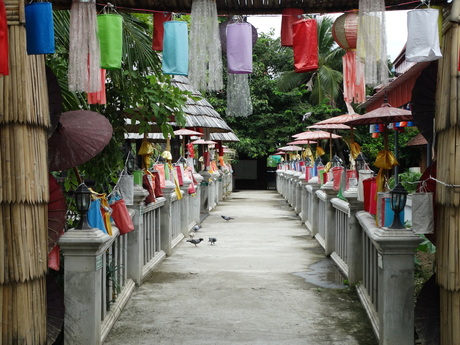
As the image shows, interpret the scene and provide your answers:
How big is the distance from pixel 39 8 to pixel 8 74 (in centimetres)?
54

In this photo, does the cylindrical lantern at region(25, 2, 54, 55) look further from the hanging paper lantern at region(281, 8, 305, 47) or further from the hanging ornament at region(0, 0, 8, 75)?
the hanging paper lantern at region(281, 8, 305, 47)

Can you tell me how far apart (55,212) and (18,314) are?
2.86ft

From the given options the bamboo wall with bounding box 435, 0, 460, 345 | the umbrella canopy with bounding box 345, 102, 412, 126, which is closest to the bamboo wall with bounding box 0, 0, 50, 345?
the bamboo wall with bounding box 435, 0, 460, 345

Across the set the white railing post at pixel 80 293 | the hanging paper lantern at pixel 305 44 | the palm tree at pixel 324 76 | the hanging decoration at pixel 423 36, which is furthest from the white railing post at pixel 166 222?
the palm tree at pixel 324 76

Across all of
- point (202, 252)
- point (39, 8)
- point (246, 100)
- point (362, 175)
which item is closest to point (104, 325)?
point (246, 100)

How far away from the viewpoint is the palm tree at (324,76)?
30453mm

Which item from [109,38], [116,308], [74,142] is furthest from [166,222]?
[109,38]

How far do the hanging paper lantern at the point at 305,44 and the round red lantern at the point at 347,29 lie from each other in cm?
19

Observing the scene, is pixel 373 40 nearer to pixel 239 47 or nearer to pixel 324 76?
pixel 239 47

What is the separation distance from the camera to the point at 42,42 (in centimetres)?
405

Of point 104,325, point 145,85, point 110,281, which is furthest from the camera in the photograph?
point 145,85

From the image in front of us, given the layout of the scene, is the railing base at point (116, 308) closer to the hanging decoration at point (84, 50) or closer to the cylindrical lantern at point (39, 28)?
the hanging decoration at point (84, 50)

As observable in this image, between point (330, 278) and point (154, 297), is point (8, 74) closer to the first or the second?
point (154, 297)

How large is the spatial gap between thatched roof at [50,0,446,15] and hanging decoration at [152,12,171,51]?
0.32ft
